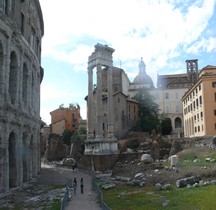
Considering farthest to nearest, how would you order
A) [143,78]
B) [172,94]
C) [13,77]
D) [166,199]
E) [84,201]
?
[143,78] < [172,94] < [13,77] < [84,201] < [166,199]

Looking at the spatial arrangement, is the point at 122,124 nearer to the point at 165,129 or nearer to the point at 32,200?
the point at 165,129

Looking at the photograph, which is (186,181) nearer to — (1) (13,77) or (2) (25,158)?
(2) (25,158)

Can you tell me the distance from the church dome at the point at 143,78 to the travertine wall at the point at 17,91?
64.9 metres

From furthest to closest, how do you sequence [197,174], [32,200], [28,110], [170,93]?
1. [170,93]
2. [28,110]
3. [197,174]
4. [32,200]

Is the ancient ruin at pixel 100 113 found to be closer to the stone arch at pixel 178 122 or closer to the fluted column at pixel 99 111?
the fluted column at pixel 99 111

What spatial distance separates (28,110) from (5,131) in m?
6.50

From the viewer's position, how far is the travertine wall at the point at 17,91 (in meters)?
22.2

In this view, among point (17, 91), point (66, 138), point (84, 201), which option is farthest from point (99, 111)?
point (66, 138)

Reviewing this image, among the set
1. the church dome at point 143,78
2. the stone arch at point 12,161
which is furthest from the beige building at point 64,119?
the stone arch at point 12,161

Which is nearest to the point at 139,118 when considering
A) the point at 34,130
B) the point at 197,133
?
the point at 197,133

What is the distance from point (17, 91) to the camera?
25.2m

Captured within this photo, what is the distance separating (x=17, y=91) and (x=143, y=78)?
245 ft

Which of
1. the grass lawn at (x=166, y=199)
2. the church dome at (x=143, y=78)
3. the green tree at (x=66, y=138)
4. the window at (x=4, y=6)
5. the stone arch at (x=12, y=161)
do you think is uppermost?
the church dome at (x=143, y=78)

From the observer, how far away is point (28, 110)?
28.5 m
